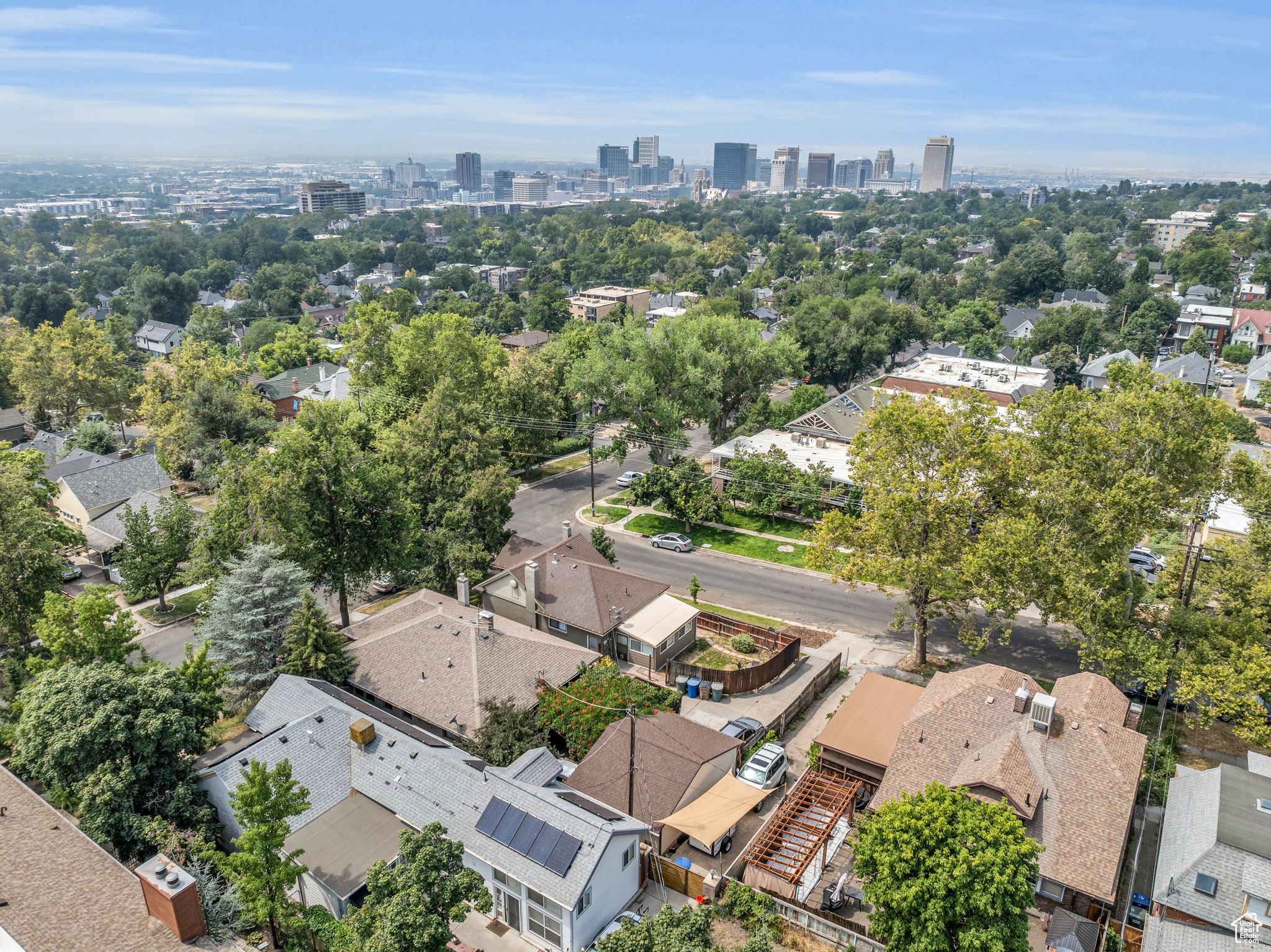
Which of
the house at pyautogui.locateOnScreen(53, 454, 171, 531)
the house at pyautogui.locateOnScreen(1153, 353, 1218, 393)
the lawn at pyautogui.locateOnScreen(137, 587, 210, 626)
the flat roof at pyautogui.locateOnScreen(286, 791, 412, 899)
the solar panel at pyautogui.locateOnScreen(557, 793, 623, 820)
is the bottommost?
the lawn at pyautogui.locateOnScreen(137, 587, 210, 626)

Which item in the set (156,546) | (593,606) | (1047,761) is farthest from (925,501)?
(156,546)

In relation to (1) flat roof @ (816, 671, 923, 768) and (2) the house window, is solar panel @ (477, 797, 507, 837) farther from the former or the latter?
(2) the house window

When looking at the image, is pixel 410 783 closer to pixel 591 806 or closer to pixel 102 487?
pixel 591 806

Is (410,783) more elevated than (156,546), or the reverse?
(410,783)

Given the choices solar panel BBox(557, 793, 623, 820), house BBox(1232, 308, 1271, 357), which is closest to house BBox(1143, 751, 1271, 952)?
solar panel BBox(557, 793, 623, 820)

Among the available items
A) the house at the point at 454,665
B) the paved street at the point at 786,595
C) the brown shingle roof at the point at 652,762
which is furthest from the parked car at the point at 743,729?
the paved street at the point at 786,595

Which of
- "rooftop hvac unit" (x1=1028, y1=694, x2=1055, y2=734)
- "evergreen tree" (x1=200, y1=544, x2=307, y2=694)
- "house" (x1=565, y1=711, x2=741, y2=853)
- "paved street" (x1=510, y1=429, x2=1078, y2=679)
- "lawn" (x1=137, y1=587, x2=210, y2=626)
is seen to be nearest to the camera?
"house" (x1=565, y1=711, x2=741, y2=853)
